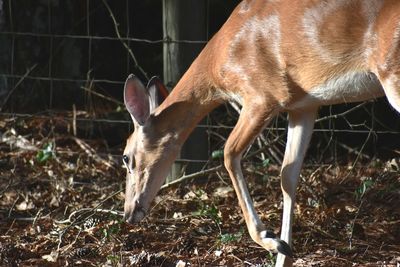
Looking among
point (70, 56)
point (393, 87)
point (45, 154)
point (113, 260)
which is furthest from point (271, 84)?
point (70, 56)

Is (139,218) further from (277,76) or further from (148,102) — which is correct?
(277,76)

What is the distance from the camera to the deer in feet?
20.7

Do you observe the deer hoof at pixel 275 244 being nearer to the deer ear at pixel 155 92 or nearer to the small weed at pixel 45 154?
the deer ear at pixel 155 92

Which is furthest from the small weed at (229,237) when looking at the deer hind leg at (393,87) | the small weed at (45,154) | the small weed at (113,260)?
the small weed at (45,154)

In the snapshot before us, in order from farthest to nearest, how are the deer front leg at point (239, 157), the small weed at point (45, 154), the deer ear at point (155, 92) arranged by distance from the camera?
the small weed at point (45, 154), the deer ear at point (155, 92), the deer front leg at point (239, 157)

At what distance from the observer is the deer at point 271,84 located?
6.30 meters

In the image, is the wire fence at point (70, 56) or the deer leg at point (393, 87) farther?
the wire fence at point (70, 56)

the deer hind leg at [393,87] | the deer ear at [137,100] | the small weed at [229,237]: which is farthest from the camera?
the deer ear at [137,100]

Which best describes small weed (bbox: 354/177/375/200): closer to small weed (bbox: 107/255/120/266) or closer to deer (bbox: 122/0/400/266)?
deer (bbox: 122/0/400/266)

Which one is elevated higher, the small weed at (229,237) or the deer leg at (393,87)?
the deer leg at (393,87)

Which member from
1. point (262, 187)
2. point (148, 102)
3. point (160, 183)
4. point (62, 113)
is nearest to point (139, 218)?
point (160, 183)

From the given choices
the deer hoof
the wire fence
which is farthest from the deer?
the wire fence

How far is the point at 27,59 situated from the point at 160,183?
11.3 ft

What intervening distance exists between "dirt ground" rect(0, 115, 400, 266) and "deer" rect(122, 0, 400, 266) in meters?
0.32
